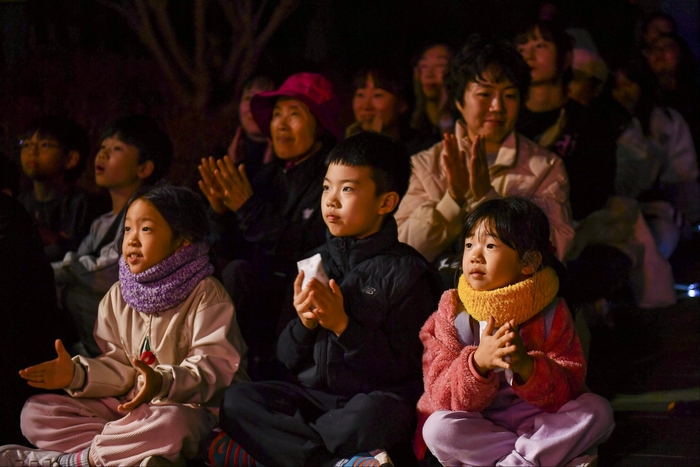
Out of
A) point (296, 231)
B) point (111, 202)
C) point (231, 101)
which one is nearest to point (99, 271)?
point (111, 202)

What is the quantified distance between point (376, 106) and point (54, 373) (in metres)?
1.82

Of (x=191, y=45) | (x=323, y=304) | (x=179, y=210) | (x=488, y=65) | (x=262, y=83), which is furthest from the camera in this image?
(x=191, y=45)

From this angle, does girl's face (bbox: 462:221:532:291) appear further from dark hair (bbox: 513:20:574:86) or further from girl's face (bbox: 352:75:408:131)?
dark hair (bbox: 513:20:574:86)

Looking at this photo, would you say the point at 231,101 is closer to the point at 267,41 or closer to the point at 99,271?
the point at 267,41

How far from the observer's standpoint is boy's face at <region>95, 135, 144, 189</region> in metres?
3.61

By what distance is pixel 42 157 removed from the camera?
3967 millimetres

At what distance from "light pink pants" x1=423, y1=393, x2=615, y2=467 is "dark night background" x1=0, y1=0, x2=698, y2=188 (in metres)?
2.03

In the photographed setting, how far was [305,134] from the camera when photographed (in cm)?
345

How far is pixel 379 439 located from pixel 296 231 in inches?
38.2

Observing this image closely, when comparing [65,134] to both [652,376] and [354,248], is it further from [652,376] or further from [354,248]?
[652,376]

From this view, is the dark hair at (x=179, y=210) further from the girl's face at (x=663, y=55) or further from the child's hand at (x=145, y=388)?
the girl's face at (x=663, y=55)

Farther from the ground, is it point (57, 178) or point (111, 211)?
point (57, 178)

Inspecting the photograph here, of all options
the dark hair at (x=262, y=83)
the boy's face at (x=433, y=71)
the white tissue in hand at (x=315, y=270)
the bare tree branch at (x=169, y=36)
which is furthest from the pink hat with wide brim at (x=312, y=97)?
the bare tree branch at (x=169, y=36)

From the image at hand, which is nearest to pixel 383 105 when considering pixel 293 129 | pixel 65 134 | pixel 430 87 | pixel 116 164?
pixel 430 87
